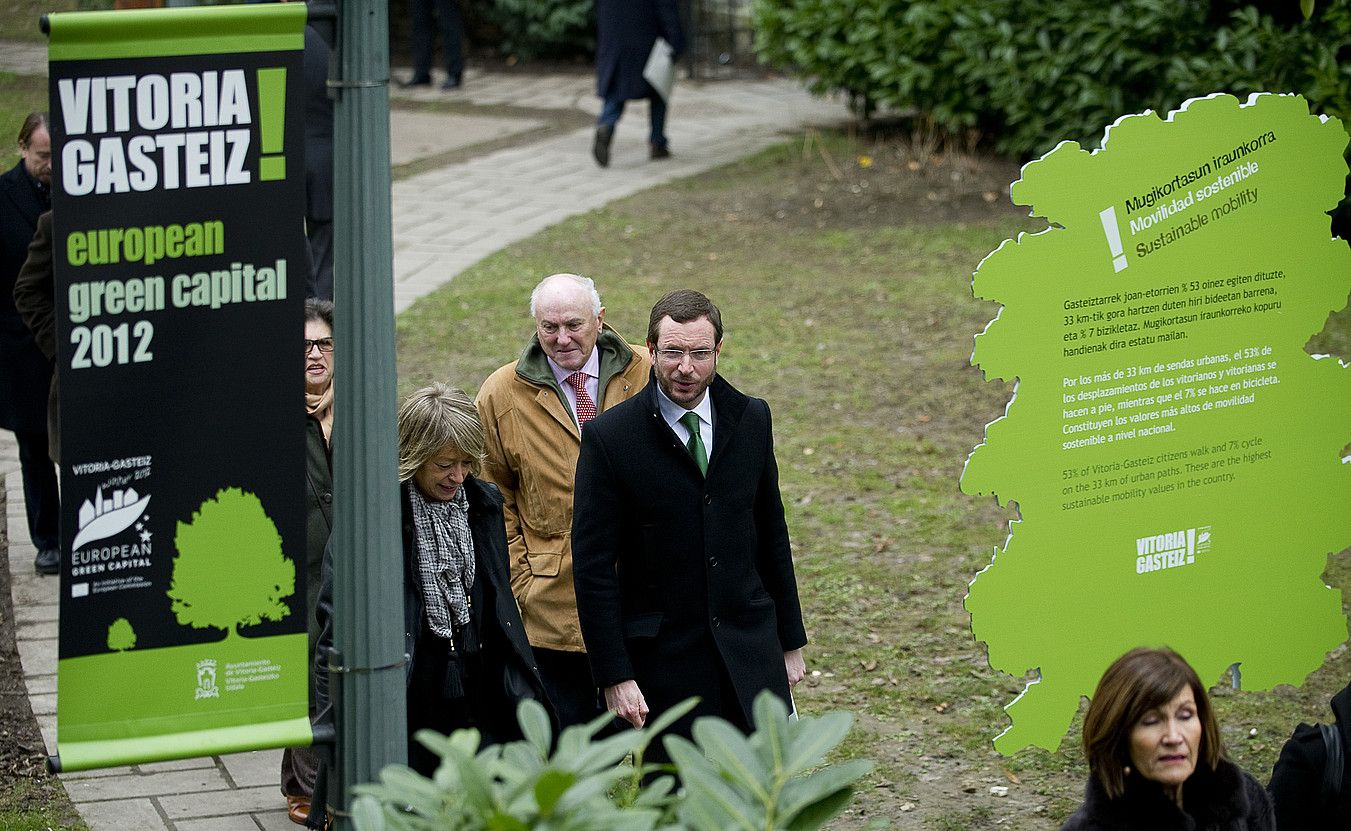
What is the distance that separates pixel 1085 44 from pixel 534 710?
451 inches

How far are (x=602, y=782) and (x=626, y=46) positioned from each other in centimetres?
1363

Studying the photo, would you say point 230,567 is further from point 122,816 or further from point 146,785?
point 146,785

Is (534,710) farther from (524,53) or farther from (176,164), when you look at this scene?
(524,53)

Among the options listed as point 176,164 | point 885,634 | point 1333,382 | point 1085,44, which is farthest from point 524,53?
point 176,164

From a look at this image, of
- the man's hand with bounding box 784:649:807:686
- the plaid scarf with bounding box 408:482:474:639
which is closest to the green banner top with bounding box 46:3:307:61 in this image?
the plaid scarf with bounding box 408:482:474:639

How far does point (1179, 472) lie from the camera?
17.0 feet

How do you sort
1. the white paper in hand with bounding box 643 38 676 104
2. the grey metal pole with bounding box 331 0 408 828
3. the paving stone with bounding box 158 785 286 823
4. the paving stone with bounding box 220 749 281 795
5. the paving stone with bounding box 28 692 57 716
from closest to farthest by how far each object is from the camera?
the grey metal pole with bounding box 331 0 408 828, the paving stone with bounding box 158 785 286 823, the paving stone with bounding box 220 749 281 795, the paving stone with bounding box 28 692 57 716, the white paper in hand with bounding box 643 38 676 104

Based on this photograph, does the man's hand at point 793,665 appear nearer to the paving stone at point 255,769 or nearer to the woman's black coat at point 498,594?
the woman's black coat at point 498,594

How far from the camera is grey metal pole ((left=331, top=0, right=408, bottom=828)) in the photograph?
10.4ft

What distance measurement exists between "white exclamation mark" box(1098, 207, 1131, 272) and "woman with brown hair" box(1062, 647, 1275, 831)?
1560 mm

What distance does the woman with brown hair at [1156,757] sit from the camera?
3541 millimetres

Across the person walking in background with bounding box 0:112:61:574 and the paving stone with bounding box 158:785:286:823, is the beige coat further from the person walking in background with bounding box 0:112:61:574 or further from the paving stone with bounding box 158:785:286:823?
the person walking in background with bounding box 0:112:61:574

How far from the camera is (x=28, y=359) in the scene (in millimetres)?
7184

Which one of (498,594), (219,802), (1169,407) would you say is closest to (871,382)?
(1169,407)
